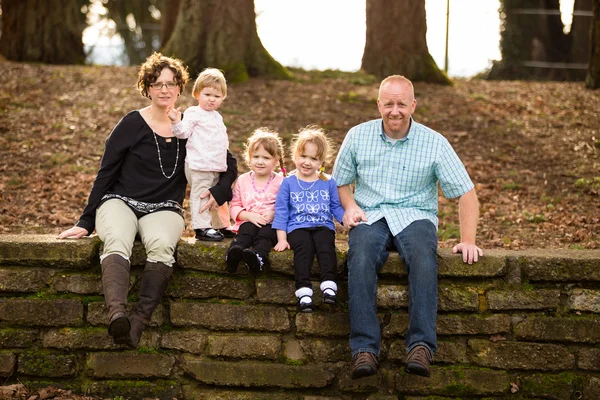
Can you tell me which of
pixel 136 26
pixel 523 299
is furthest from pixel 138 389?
pixel 136 26

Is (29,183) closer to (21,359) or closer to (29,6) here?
(21,359)

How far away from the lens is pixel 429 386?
445cm

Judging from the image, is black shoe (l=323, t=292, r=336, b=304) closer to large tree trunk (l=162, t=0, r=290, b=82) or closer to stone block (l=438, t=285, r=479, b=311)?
stone block (l=438, t=285, r=479, b=311)

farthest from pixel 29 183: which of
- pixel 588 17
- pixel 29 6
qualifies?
pixel 588 17

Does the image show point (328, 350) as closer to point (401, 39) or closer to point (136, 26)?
point (401, 39)

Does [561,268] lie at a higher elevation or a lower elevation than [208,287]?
higher

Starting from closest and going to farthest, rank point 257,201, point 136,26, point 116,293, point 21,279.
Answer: point 116,293 < point 21,279 < point 257,201 < point 136,26

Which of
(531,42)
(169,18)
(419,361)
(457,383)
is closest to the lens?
(419,361)

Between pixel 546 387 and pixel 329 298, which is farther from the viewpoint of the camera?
pixel 546 387

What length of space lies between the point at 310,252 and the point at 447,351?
1.05 meters

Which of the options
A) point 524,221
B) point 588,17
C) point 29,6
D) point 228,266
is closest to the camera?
point 228,266

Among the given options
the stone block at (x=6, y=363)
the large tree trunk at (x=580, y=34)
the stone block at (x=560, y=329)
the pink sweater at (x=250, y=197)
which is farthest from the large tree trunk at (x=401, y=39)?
the stone block at (x=6, y=363)

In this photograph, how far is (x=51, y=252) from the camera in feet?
14.8

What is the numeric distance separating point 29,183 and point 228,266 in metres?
3.60
